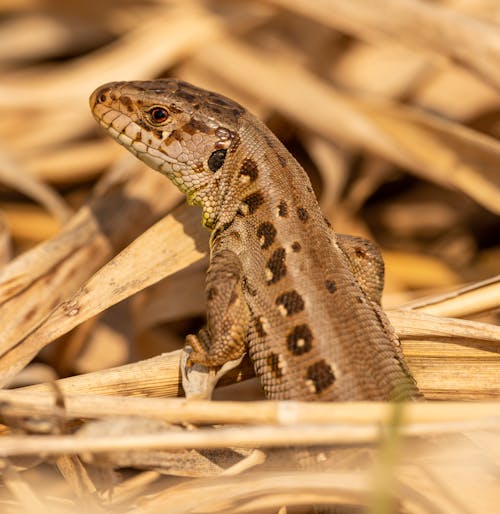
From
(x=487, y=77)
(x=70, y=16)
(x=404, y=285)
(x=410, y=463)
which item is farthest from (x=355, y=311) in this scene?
(x=70, y=16)

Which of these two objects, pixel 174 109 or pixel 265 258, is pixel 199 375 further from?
pixel 174 109

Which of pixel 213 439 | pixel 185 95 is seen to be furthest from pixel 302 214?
pixel 213 439

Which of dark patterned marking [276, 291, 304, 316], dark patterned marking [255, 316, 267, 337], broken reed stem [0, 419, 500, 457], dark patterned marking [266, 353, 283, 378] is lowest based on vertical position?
dark patterned marking [266, 353, 283, 378]

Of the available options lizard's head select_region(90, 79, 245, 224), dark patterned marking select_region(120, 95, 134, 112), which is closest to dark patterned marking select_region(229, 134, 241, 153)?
lizard's head select_region(90, 79, 245, 224)

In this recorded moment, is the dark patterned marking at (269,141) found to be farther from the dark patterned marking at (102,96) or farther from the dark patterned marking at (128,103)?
the dark patterned marking at (102,96)

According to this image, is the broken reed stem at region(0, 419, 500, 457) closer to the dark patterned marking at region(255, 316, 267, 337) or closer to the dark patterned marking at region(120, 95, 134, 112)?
the dark patterned marking at region(255, 316, 267, 337)

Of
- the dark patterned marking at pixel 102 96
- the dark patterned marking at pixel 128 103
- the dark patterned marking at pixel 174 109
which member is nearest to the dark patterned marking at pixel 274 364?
the dark patterned marking at pixel 174 109
